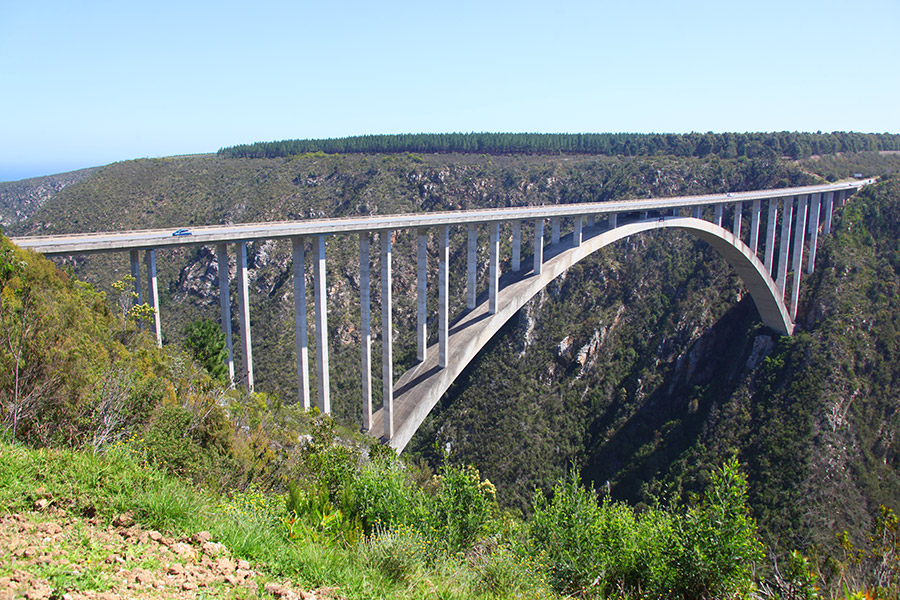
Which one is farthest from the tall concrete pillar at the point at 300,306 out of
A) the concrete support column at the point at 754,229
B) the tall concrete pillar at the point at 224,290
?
the concrete support column at the point at 754,229

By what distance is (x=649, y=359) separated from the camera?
138ft

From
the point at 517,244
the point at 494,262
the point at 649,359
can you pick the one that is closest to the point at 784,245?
the point at 649,359

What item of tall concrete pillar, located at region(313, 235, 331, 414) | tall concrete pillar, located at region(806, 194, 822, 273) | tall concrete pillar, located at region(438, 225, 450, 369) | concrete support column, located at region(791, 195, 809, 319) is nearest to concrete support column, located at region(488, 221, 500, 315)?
tall concrete pillar, located at region(438, 225, 450, 369)

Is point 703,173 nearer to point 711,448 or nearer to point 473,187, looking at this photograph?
point 473,187

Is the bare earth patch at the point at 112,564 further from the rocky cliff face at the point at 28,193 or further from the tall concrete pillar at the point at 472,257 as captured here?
the rocky cliff face at the point at 28,193

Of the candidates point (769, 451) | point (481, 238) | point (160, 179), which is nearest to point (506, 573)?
point (769, 451)

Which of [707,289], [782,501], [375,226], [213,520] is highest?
[375,226]

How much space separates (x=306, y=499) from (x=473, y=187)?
56.6 meters

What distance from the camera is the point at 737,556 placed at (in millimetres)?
8141

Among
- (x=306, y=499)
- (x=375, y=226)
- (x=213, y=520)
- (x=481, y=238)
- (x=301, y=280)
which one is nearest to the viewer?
(x=213, y=520)

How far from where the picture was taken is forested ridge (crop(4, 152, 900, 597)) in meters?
31.3

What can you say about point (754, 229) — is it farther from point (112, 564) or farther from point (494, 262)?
point (112, 564)

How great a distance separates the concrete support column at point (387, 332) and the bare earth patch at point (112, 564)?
14.6 m

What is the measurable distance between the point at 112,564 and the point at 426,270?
A: 57.0 ft
